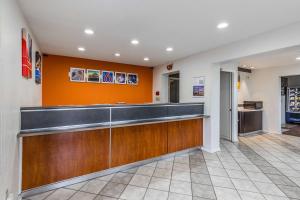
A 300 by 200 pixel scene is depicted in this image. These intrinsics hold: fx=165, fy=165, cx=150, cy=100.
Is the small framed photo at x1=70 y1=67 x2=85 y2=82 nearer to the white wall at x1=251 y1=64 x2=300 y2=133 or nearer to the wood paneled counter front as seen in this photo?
the wood paneled counter front

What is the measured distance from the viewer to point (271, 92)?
6.26 metres

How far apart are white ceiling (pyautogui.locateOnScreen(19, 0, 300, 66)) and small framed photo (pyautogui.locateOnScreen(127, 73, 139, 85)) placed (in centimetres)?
209

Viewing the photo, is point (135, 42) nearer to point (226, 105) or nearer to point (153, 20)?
point (153, 20)

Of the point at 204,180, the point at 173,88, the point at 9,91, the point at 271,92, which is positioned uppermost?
the point at 173,88

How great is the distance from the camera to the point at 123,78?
5824 mm

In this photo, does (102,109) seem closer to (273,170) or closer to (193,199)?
(193,199)

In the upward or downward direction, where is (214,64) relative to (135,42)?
downward

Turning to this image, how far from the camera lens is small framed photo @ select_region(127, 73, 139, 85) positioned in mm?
5946

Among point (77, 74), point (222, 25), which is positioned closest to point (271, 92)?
point (222, 25)

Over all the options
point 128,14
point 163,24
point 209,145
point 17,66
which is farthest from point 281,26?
point 17,66

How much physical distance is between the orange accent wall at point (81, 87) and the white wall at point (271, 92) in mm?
4612

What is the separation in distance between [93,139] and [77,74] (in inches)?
116

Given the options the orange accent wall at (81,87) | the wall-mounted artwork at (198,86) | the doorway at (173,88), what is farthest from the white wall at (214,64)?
the orange accent wall at (81,87)

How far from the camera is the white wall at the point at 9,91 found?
1546mm
